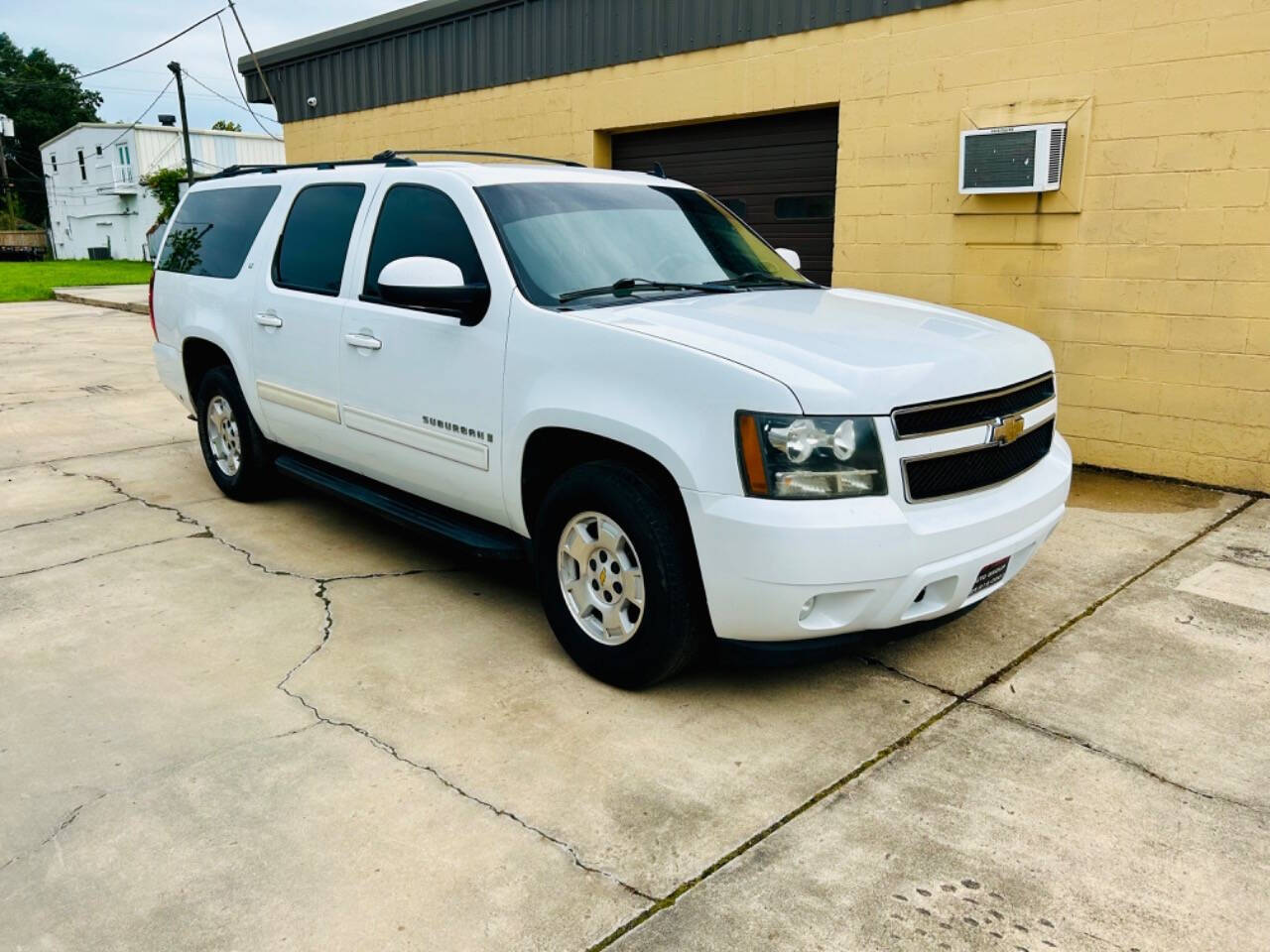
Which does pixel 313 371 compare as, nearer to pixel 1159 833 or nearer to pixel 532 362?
pixel 532 362

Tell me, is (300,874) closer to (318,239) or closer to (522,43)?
(318,239)

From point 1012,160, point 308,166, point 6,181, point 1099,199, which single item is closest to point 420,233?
point 308,166

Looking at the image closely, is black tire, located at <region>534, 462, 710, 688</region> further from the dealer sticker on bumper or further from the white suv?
the dealer sticker on bumper

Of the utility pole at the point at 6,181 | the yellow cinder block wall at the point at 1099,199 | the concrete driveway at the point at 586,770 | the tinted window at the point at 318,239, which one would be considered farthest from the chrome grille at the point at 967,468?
the utility pole at the point at 6,181

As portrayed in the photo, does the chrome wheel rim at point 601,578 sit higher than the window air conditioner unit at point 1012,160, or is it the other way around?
the window air conditioner unit at point 1012,160

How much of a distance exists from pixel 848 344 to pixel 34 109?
101961mm

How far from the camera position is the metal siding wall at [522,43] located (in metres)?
8.30

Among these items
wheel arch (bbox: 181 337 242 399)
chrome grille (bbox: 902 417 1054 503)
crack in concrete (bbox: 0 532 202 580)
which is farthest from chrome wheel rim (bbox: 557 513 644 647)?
wheel arch (bbox: 181 337 242 399)

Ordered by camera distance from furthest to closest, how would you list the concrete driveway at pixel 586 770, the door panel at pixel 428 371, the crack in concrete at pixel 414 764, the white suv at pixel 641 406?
the door panel at pixel 428 371 < the white suv at pixel 641 406 < the crack in concrete at pixel 414 764 < the concrete driveway at pixel 586 770

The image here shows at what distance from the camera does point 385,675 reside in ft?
13.0

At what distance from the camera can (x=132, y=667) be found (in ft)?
13.2

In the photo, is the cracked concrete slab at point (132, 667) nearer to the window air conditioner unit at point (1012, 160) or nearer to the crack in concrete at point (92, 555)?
the crack in concrete at point (92, 555)

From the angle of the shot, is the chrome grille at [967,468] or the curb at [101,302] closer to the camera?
the chrome grille at [967,468]

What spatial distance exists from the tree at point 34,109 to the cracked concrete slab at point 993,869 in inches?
3477
